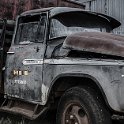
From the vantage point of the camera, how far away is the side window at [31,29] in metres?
5.59

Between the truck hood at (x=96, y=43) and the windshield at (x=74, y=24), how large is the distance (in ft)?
2.46

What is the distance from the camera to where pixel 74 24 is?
5.70 metres

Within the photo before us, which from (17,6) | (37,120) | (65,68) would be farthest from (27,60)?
(17,6)

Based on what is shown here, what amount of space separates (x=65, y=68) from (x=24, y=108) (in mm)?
1429

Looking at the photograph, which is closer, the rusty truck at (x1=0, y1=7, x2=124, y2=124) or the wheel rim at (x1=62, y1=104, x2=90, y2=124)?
the rusty truck at (x1=0, y1=7, x2=124, y2=124)

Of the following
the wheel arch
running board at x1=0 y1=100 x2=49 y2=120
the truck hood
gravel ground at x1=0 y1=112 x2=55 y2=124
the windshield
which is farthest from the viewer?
gravel ground at x1=0 y1=112 x2=55 y2=124

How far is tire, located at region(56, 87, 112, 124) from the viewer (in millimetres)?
4281

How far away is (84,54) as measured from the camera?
4.66 m

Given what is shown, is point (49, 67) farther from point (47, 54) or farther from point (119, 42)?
point (119, 42)

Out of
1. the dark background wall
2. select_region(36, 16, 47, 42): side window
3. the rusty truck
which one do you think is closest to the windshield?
the rusty truck

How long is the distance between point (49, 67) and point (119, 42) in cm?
127

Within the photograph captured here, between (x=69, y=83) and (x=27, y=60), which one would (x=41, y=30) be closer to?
(x=27, y=60)

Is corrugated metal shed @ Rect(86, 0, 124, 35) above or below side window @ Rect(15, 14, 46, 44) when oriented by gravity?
above

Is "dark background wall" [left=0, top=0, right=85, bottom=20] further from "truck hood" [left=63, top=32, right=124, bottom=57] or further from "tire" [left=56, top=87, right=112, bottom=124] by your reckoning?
"tire" [left=56, top=87, right=112, bottom=124]
